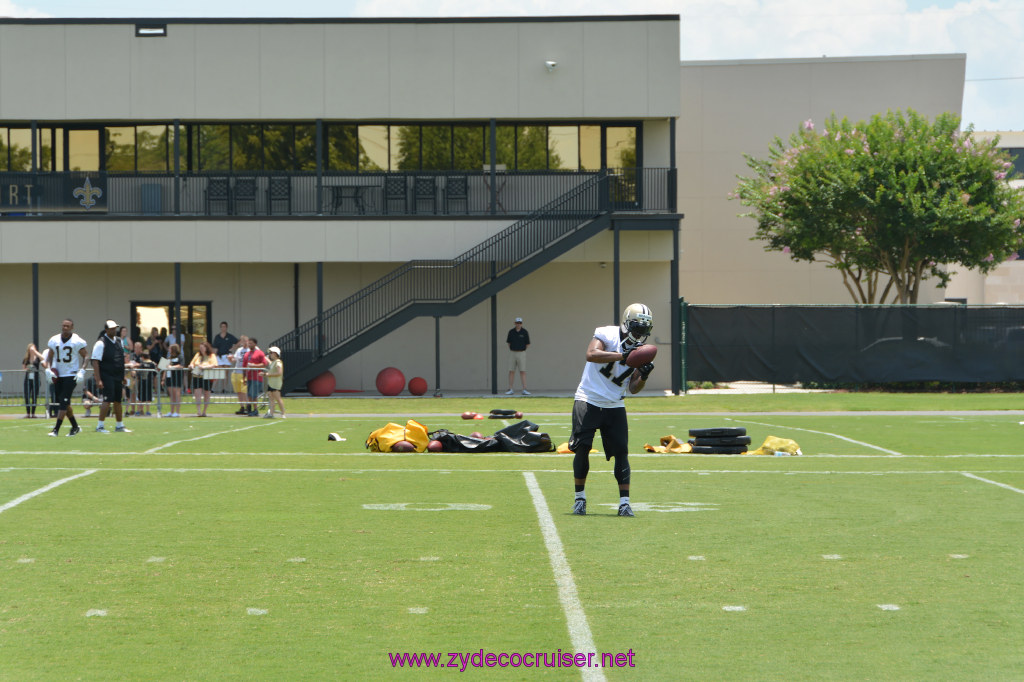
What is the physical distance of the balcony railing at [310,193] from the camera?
35.8m

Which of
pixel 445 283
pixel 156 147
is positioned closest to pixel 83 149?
pixel 156 147

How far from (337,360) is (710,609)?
2652cm

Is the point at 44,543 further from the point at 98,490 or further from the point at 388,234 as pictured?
the point at 388,234

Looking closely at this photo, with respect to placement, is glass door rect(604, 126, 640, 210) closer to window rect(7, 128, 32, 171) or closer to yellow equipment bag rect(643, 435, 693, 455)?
yellow equipment bag rect(643, 435, 693, 455)

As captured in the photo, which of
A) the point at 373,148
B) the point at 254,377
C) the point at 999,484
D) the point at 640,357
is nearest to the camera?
the point at 640,357

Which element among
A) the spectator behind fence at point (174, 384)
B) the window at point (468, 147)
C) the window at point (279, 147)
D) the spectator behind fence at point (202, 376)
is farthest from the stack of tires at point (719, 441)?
the window at point (279, 147)

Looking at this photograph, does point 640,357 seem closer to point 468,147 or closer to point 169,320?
point 468,147

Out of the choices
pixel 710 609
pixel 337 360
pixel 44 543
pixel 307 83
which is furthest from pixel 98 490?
pixel 307 83

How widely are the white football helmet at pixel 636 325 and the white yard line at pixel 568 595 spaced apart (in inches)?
74.4

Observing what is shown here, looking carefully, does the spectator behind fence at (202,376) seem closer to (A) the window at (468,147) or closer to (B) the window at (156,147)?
(B) the window at (156,147)

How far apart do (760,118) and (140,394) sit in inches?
1153

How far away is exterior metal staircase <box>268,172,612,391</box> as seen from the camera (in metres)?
33.8

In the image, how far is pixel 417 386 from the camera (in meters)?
35.3

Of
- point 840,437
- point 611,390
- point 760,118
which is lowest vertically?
point 840,437
